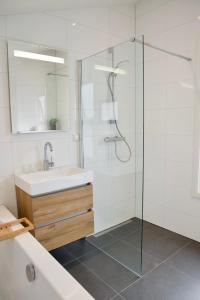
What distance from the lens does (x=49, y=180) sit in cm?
198

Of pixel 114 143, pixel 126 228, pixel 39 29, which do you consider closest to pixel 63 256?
pixel 126 228

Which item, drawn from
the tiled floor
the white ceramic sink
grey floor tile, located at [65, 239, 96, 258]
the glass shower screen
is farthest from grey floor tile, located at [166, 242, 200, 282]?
the white ceramic sink

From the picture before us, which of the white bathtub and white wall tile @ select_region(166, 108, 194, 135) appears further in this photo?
white wall tile @ select_region(166, 108, 194, 135)

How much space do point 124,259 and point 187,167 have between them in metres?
1.22

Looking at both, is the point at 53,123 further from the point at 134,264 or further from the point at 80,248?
the point at 134,264

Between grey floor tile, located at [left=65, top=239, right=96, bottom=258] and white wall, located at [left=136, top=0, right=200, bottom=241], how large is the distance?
3.22 feet

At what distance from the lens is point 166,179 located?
9.23 ft

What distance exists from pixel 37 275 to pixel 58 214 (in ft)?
2.51

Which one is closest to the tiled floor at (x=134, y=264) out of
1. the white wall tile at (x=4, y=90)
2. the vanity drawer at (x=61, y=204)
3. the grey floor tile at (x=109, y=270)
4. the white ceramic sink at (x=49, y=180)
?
the grey floor tile at (x=109, y=270)

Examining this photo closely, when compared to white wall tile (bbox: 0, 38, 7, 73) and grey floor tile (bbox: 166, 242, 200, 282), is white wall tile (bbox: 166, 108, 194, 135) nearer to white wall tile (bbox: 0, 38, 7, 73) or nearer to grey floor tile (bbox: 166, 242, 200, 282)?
grey floor tile (bbox: 166, 242, 200, 282)

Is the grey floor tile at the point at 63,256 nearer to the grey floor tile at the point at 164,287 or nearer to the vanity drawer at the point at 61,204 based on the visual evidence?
the vanity drawer at the point at 61,204

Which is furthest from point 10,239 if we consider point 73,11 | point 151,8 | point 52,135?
point 151,8

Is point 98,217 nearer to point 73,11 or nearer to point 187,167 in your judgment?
point 187,167

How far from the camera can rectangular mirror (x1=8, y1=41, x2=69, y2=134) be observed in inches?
81.7
